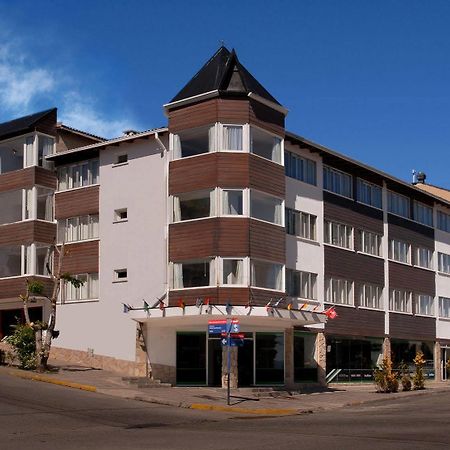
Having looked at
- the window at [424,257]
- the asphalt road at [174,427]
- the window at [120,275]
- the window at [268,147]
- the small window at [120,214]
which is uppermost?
the window at [268,147]

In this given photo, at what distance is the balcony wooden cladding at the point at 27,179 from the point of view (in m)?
40.2

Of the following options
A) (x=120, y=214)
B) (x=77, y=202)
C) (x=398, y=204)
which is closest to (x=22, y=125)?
(x=77, y=202)

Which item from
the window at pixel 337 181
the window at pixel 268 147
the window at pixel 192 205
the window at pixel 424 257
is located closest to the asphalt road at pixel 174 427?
the window at pixel 192 205

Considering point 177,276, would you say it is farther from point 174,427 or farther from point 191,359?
point 174,427

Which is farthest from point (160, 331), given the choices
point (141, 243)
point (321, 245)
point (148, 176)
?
point (321, 245)

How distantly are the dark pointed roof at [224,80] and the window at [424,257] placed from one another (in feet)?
56.9

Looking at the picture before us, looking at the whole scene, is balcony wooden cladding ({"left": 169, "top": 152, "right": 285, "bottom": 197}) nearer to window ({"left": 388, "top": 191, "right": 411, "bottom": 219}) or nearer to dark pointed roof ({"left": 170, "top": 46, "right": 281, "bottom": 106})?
dark pointed roof ({"left": 170, "top": 46, "right": 281, "bottom": 106})

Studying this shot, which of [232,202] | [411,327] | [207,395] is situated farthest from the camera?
[411,327]

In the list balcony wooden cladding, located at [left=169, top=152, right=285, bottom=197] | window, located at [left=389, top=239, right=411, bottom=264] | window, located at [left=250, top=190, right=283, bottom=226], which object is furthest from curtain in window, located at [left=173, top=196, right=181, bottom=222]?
window, located at [left=389, top=239, right=411, bottom=264]

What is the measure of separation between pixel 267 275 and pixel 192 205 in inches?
175

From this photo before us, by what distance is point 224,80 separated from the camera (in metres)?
34.9

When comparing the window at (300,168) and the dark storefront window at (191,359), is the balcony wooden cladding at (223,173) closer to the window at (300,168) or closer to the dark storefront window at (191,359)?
the window at (300,168)

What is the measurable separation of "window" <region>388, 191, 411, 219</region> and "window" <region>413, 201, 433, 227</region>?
1.16 m

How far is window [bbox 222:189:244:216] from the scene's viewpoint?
112 feet
